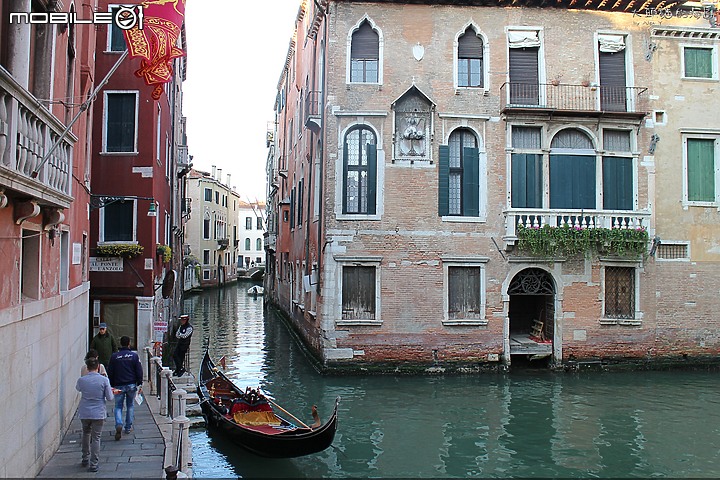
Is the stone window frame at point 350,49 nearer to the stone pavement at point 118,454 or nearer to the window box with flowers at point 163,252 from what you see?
the window box with flowers at point 163,252

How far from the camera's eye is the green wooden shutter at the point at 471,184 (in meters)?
16.0

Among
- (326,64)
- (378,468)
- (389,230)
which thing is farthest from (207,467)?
(326,64)

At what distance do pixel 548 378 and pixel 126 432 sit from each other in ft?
33.8

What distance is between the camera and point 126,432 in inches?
360

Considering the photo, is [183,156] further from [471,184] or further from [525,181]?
[525,181]

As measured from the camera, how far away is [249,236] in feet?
250

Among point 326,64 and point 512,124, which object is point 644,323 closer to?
point 512,124

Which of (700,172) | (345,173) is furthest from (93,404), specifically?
(700,172)

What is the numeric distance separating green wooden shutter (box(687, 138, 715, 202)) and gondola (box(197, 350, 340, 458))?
12.4m

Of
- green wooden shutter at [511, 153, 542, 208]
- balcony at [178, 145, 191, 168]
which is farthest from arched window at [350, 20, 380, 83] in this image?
balcony at [178, 145, 191, 168]

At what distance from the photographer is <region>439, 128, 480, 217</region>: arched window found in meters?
16.0

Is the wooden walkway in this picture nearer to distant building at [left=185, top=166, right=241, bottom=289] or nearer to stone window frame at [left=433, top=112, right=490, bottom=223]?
stone window frame at [left=433, top=112, right=490, bottom=223]

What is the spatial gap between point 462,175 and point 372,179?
2316 mm

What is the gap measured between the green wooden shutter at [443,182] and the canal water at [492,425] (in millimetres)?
4206
